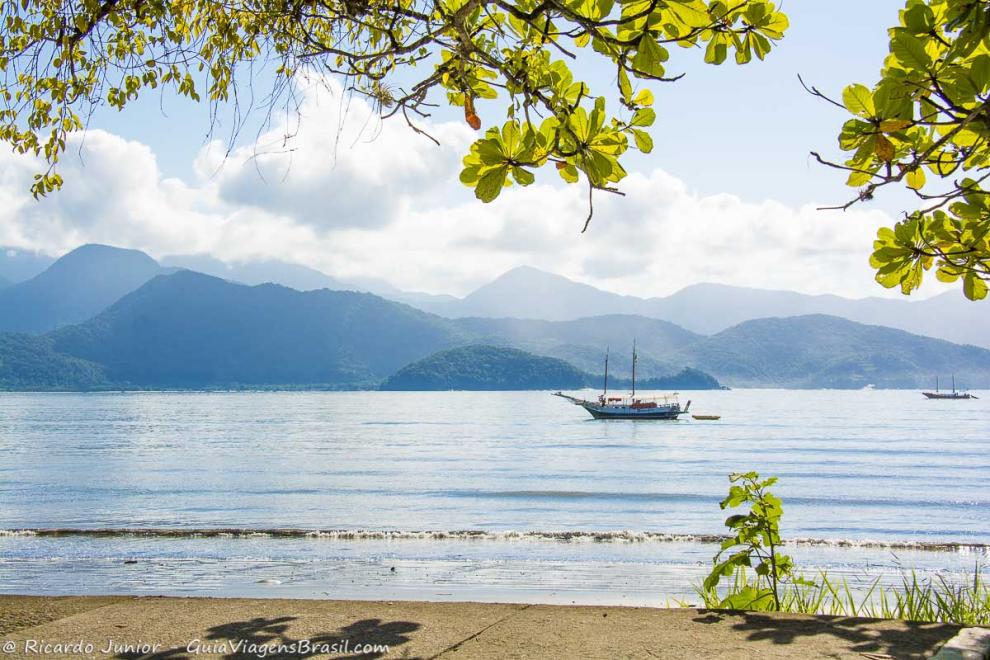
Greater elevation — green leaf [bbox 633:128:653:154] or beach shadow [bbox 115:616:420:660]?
green leaf [bbox 633:128:653:154]

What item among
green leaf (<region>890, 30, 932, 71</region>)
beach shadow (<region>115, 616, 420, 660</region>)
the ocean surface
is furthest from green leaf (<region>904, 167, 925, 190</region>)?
the ocean surface

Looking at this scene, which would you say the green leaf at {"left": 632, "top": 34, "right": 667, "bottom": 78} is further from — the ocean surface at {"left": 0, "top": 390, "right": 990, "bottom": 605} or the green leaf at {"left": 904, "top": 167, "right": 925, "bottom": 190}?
the ocean surface at {"left": 0, "top": 390, "right": 990, "bottom": 605}

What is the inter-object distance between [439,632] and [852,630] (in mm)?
1855

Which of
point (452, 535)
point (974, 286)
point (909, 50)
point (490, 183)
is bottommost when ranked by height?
point (452, 535)

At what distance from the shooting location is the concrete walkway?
330 centimetres

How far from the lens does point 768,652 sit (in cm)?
324

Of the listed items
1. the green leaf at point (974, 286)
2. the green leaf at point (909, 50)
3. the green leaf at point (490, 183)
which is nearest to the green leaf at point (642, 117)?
the green leaf at point (490, 183)

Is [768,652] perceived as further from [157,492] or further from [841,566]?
[157,492]

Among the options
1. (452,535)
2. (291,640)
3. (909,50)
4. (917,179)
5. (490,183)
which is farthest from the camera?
(452,535)

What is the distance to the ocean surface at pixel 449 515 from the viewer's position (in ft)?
40.6

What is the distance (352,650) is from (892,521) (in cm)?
2204

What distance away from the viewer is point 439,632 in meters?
3.60

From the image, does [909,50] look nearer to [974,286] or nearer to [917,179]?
[917,179]

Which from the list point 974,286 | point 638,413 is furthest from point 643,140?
point 638,413
